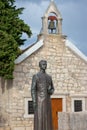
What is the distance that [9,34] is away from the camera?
21344mm

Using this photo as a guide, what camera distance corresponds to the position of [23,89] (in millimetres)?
23047

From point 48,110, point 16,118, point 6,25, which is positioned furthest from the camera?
point 16,118

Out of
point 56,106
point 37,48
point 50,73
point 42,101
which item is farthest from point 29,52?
point 42,101

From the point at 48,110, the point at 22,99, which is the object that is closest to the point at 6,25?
the point at 22,99

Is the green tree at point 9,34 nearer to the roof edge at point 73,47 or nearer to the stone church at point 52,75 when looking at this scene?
the stone church at point 52,75

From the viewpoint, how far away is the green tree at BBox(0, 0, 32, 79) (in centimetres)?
2092

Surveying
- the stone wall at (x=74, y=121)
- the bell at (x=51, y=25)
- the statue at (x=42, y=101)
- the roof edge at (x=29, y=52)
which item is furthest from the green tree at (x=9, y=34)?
the statue at (x=42, y=101)

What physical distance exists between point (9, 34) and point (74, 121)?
24.1ft

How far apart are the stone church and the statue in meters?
11.7

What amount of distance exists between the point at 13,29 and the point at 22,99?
4006mm

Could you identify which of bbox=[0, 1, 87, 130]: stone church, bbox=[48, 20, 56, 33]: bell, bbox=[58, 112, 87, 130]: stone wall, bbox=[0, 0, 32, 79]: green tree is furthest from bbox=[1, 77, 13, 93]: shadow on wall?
bbox=[58, 112, 87, 130]: stone wall

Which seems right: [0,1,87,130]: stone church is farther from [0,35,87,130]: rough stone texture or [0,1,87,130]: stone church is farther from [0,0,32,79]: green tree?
[0,0,32,79]: green tree

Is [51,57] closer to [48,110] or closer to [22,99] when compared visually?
[22,99]

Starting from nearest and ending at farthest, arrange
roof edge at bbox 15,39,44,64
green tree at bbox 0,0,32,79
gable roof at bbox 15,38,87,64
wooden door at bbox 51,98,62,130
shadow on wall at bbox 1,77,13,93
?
green tree at bbox 0,0,32,79
shadow on wall at bbox 1,77,13,93
roof edge at bbox 15,39,44,64
gable roof at bbox 15,38,87,64
wooden door at bbox 51,98,62,130
